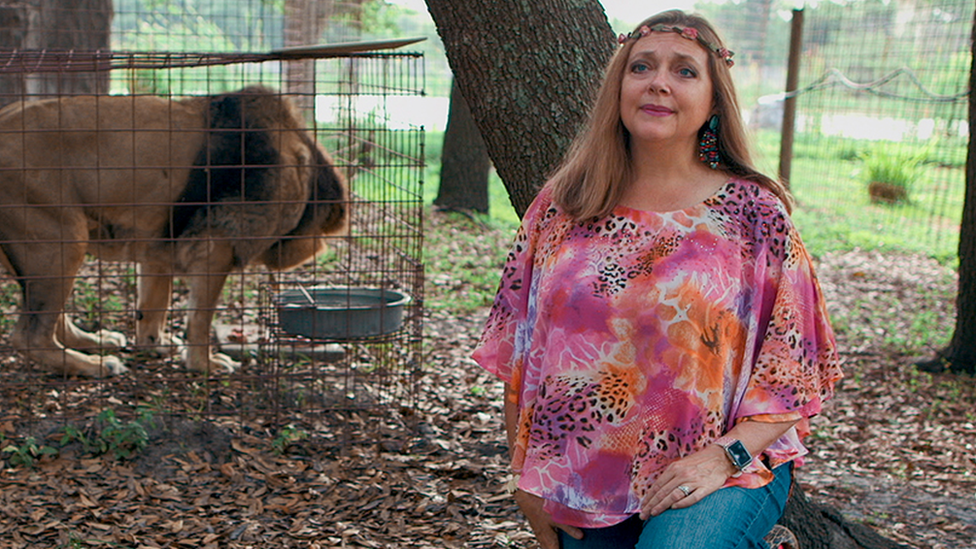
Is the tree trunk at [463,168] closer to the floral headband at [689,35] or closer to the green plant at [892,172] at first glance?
the green plant at [892,172]

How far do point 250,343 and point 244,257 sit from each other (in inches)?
33.1

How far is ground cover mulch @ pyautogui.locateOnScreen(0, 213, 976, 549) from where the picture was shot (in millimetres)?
4016

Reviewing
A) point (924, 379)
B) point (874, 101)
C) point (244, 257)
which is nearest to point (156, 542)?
point (244, 257)

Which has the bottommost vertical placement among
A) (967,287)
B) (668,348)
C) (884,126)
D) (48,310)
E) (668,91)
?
(48,310)

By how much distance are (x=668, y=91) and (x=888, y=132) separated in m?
14.0

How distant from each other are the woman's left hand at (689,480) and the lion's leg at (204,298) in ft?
13.3

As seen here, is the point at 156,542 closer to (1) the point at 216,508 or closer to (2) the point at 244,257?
(1) the point at 216,508

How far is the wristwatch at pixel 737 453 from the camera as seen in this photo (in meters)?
2.31

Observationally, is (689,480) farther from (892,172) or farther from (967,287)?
(892,172)

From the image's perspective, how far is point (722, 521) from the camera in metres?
2.27

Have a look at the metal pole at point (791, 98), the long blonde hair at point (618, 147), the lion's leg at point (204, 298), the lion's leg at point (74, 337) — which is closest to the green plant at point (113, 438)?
the lion's leg at point (204, 298)

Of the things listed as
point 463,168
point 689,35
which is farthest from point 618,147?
point 463,168

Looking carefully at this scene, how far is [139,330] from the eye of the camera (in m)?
6.52

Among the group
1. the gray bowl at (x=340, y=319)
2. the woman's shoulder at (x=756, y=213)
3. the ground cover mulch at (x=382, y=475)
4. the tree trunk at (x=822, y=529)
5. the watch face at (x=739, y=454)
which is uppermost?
the woman's shoulder at (x=756, y=213)
